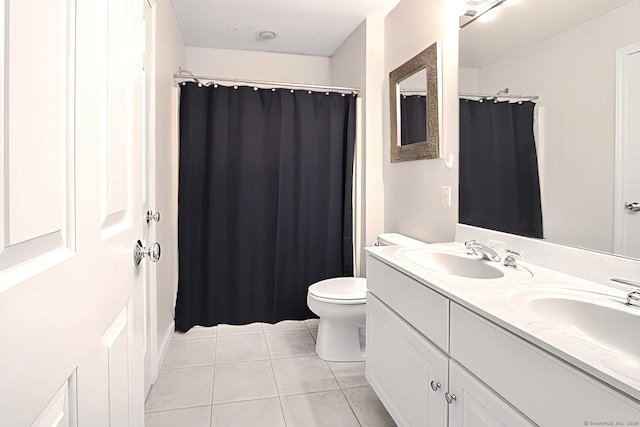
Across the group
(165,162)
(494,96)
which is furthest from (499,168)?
(165,162)

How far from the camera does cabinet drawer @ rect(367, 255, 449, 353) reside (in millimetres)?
1155

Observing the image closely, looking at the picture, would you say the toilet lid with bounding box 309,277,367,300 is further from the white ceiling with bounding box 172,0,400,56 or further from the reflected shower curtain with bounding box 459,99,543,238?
the white ceiling with bounding box 172,0,400,56

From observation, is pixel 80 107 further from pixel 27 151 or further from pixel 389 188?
pixel 389 188

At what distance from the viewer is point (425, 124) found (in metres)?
2.14

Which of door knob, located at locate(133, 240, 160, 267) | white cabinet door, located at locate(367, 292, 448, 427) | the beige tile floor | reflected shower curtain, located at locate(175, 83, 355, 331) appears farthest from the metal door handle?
reflected shower curtain, located at locate(175, 83, 355, 331)

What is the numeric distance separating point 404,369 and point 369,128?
5.91 ft

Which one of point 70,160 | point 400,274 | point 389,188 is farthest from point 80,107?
point 389,188

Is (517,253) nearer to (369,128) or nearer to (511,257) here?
(511,257)

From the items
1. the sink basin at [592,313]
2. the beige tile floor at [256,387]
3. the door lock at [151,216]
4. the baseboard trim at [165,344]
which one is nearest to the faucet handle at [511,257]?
the sink basin at [592,313]

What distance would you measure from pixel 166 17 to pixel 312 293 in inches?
74.4

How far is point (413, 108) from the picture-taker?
229cm

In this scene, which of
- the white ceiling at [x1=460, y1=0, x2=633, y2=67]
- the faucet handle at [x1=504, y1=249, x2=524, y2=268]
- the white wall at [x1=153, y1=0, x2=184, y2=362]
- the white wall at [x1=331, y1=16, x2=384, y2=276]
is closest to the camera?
the white ceiling at [x1=460, y1=0, x2=633, y2=67]

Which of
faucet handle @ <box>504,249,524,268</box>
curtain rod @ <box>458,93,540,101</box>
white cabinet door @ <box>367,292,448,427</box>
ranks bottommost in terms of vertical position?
white cabinet door @ <box>367,292,448,427</box>

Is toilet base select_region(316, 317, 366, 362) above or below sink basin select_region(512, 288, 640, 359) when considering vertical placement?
below
